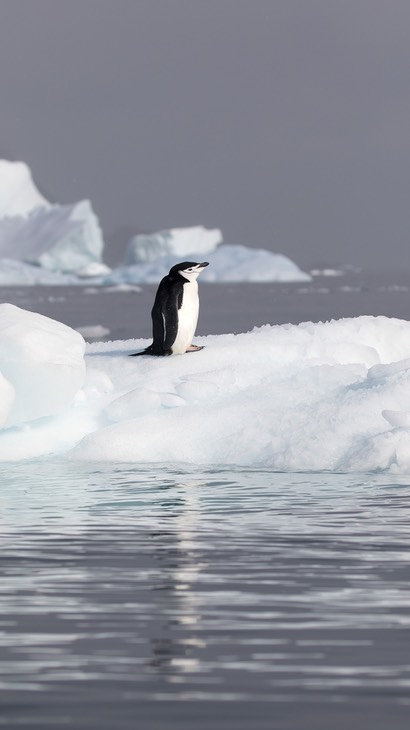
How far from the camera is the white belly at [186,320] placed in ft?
43.0

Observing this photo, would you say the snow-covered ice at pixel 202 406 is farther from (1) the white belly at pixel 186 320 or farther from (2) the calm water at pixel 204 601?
(2) the calm water at pixel 204 601

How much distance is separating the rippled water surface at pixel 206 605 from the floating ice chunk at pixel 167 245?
72.0 m

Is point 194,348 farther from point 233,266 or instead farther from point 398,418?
point 233,266

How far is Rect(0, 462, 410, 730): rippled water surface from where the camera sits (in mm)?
4453

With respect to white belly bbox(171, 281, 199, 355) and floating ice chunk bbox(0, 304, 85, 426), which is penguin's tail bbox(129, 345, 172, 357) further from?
floating ice chunk bbox(0, 304, 85, 426)

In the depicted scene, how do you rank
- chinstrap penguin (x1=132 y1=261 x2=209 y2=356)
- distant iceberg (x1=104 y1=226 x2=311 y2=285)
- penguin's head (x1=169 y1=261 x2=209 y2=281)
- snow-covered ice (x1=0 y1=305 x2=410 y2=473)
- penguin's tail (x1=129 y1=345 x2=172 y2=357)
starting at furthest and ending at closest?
1. distant iceberg (x1=104 y1=226 x2=311 y2=285)
2. penguin's head (x1=169 y1=261 x2=209 y2=281)
3. penguin's tail (x1=129 y1=345 x2=172 y2=357)
4. chinstrap penguin (x1=132 y1=261 x2=209 y2=356)
5. snow-covered ice (x1=0 y1=305 x2=410 y2=473)

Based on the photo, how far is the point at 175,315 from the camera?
13086 mm

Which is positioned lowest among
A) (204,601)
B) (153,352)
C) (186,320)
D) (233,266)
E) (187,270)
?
(233,266)

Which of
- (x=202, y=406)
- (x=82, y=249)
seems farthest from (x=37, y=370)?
(x=82, y=249)

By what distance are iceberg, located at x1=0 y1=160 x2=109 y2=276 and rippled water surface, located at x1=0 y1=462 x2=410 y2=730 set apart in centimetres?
6246

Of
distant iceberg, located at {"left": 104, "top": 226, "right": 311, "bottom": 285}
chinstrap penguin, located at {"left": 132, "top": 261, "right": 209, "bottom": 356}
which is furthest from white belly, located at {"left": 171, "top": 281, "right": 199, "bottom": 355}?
distant iceberg, located at {"left": 104, "top": 226, "right": 311, "bottom": 285}

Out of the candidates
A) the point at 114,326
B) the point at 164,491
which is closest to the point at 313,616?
the point at 164,491

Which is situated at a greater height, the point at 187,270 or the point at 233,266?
the point at 187,270

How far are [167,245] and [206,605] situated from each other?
250 feet
